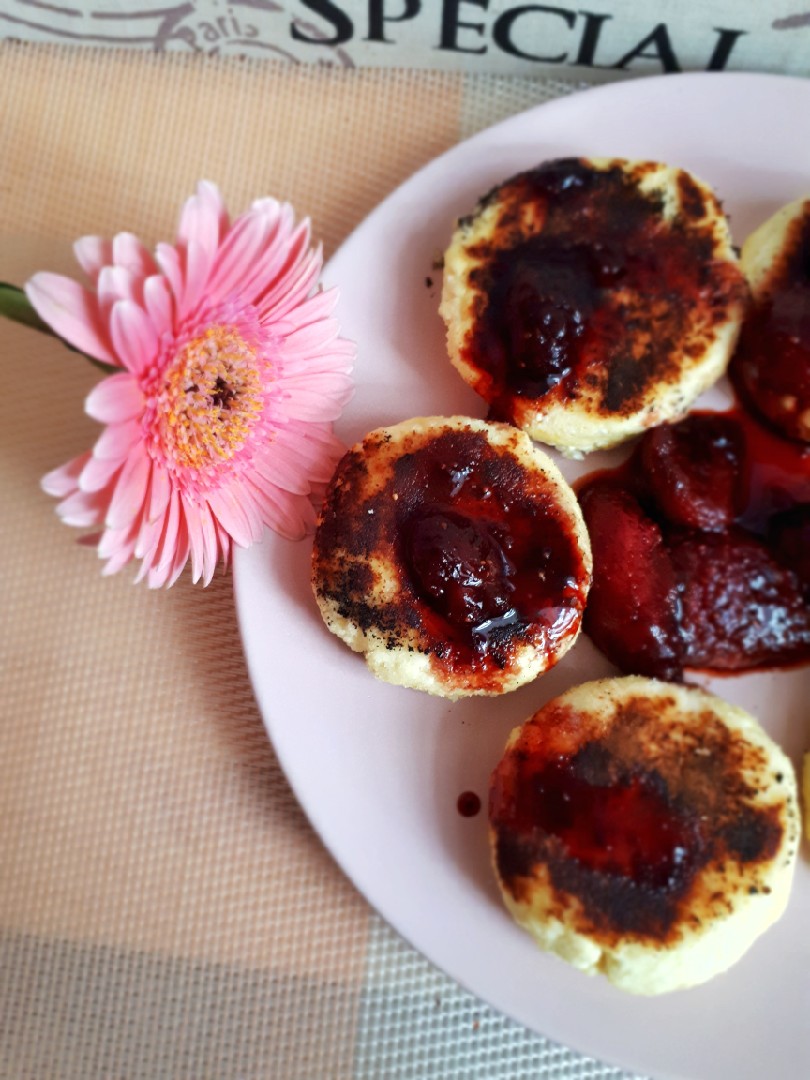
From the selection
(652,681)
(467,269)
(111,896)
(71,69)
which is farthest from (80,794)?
(71,69)

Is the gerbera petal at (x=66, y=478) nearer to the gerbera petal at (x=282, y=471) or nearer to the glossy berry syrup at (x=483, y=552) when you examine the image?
the gerbera petal at (x=282, y=471)

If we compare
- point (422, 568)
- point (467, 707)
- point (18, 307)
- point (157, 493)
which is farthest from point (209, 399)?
point (467, 707)

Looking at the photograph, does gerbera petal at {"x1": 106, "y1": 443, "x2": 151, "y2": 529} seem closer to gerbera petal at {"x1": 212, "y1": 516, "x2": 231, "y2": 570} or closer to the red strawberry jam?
gerbera petal at {"x1": 212, "y1": 516, "x2": 231, "y2": 570}

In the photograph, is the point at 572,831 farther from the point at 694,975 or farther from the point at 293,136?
the point at 293,136

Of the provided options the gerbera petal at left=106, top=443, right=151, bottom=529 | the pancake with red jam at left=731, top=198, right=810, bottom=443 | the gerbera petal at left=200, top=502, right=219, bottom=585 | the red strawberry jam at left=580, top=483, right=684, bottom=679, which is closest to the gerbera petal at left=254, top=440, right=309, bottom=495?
the gerbera petal at left=200, top=502, right=219, bottom=585

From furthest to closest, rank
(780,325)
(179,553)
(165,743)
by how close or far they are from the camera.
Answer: (165,743)
(780,325)
(179,553)

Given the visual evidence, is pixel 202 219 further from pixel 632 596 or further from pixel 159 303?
pixel 632 596

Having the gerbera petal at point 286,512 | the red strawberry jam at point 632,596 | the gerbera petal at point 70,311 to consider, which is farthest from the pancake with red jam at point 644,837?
the gerbera petal at point 70,311
